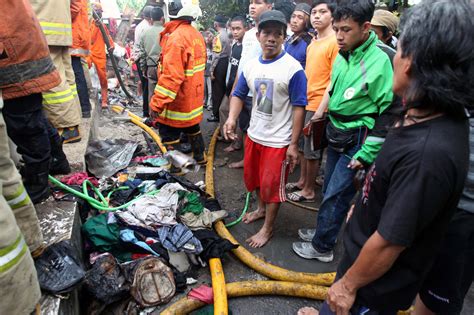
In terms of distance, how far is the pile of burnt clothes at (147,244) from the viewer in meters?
2.45

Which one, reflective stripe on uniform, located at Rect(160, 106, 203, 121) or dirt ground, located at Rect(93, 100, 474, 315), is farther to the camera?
reflective stripe on uniform, located at Rect(160, 106, 203, 121)

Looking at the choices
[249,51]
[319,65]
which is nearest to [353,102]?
[319,65]

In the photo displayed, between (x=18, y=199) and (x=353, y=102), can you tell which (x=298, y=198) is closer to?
(x=353, y=102)

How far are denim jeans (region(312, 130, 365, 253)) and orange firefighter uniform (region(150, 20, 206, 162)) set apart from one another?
2318 millimetres

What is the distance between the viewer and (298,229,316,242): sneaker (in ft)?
11.0

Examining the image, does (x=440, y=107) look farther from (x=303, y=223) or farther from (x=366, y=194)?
(x=303, y=223)

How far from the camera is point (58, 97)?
3.44 metres

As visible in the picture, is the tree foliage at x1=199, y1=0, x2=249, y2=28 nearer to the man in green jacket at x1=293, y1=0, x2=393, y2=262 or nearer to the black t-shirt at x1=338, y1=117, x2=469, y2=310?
the man in green jacket at x1=293, y1=0, x2=393, y2=262

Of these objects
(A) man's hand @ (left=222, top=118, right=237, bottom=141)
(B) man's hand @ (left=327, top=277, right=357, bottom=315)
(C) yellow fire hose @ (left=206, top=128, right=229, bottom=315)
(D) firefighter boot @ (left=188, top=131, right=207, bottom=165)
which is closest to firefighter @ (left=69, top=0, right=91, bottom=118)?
(D) firefighter boot @ (left=188, top=131, right=207, bottom=165)

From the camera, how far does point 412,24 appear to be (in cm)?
111

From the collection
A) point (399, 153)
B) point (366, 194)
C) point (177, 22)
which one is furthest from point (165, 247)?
point (177, 22)

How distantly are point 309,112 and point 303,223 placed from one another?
4.40ft

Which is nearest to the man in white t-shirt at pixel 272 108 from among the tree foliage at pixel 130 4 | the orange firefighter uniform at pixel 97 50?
the orange firefighter uniform at pixel 97 50

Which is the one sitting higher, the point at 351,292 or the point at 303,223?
the point at 351,292
